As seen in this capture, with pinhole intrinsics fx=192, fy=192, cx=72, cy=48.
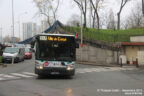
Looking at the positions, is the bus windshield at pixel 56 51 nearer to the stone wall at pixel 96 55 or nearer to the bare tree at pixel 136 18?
the stone wall at pixel 96 55

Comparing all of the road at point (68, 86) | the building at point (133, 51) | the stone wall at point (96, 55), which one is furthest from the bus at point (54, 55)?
the stone wall at point (96, 55)

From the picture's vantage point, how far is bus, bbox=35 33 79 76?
12.0 metres

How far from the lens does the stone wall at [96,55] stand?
2816cm

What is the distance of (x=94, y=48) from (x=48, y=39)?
17495 mm

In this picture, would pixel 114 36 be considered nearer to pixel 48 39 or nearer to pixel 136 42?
pixel 136 42

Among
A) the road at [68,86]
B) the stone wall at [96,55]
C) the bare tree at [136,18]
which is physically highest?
the bare tree at [136,18]

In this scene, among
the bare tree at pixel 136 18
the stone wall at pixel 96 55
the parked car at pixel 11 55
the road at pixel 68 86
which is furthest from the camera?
the bare tree at pixel 136 18

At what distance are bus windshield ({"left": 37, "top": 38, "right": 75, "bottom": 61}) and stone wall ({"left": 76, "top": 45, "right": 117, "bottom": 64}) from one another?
16687 mm

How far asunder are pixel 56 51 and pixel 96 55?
57.1ft

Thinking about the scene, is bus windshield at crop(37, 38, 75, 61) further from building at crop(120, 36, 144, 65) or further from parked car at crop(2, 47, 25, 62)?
building at crop(120, 36, 144, 65)

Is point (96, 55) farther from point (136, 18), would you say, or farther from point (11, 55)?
point (136, 18)

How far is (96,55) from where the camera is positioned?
29000 millimetres

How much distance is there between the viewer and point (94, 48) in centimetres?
2917

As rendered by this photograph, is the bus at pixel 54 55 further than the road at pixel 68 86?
Yes
